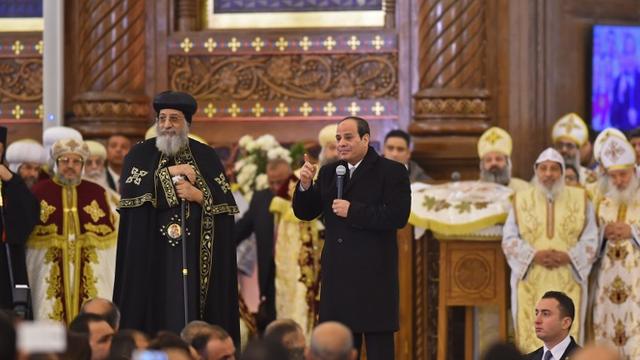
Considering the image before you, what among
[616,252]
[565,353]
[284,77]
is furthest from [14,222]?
[284,77]

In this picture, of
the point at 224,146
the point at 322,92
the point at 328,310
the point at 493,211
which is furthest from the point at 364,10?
the point at 328,310

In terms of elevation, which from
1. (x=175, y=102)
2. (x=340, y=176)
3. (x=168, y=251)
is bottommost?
(x=168, y=251)

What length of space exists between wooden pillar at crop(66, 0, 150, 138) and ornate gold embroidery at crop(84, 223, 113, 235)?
3.16 meters

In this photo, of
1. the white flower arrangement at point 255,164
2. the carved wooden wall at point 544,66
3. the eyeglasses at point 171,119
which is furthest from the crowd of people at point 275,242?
the carved wooden wall at point 544,66

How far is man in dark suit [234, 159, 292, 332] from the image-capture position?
1327cm

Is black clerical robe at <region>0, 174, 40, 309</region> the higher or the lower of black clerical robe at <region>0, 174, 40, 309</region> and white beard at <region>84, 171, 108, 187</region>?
the lower

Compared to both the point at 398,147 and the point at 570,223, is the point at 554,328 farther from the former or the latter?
the point at 398,147

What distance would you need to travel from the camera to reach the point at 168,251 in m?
9.71

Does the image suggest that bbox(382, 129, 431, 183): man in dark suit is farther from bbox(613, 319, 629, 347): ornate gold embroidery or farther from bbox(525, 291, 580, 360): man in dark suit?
bbox(525, 291, 580, 360): man in dark suit

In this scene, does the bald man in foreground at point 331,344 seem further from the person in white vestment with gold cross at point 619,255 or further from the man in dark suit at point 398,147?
the man in dark suit at point 398,147

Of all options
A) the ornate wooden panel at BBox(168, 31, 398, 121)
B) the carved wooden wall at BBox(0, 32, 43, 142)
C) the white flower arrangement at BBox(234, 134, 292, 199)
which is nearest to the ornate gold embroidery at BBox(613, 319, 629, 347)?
the white flower arrangement at BBox(234, 134, 292, 199)

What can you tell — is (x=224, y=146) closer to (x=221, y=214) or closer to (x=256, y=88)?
(x=256, y=88)

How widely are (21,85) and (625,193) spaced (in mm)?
6265

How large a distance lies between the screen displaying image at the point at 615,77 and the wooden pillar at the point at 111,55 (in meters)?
4.22
